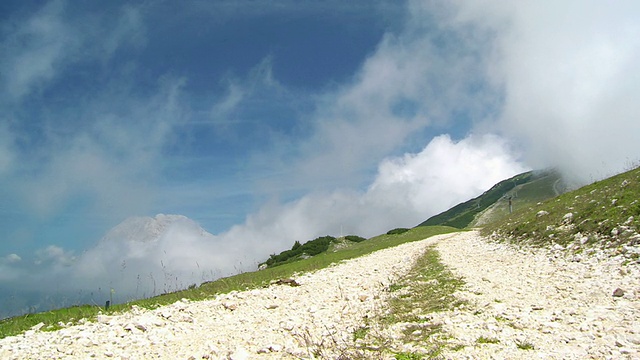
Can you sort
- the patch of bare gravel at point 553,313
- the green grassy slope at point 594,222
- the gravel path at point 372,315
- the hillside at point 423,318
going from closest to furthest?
the patch of bare gravel at point 553,313 < the gravel path at point 372,315 < the hillside at point 423,318 < the green grassy slope at point 594,222

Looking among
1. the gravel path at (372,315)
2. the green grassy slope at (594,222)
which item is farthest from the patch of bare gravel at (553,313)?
the green grassy slope at (594,222)

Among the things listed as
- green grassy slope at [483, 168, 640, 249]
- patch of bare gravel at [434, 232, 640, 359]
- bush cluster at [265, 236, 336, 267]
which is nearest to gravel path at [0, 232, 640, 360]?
patch of bare gravel at [434, 232, 640, 359]

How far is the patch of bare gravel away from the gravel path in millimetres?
23

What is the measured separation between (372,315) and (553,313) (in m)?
5.45

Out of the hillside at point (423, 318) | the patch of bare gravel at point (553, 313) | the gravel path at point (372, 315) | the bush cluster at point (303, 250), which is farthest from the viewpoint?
the bush cluster at point (303, 250)

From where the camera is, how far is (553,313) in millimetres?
10672

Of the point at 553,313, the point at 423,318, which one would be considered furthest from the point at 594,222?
the point at 423,318

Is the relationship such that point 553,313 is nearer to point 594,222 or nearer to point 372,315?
point 372,315

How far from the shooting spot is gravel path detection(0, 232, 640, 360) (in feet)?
28.2

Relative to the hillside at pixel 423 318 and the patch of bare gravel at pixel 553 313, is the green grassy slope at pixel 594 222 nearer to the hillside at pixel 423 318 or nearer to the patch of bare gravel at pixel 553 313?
the hillside at pixel 423 318

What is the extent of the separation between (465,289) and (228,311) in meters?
9.93

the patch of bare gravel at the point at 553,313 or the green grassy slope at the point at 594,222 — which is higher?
the green grassy slope at the point at 594,222

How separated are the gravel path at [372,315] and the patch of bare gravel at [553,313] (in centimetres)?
2

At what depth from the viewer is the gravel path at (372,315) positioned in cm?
859
